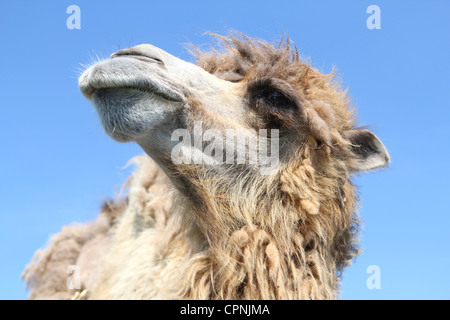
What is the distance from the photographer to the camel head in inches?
135

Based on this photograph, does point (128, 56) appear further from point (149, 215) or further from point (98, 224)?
point (98, 224)

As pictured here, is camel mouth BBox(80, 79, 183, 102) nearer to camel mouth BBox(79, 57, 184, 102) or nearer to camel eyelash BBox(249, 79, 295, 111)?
camel mouth BBox(79, 57, 184, 102)

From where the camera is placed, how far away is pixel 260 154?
3.84m

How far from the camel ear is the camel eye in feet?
1.95

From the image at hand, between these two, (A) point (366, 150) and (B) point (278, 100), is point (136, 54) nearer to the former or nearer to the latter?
(B) point (278, 100)

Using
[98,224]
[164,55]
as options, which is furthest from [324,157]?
[98,224]

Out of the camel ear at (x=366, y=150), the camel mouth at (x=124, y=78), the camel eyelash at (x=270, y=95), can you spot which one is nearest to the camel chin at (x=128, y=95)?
the camel mouth at (x=124, y=78)

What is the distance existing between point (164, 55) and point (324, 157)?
1.40 meters

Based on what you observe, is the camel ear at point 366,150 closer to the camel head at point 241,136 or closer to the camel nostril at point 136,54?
the camel head at point 241,136

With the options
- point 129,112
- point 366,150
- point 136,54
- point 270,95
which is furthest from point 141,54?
point 366,150

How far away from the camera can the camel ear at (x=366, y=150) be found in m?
4.09

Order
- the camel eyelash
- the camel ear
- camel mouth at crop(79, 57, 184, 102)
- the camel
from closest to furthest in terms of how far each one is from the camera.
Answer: camel mouth at crop(79, 57, 184, 102)
the camel
the camel eyelash
the camel ear

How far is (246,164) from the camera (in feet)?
12.5

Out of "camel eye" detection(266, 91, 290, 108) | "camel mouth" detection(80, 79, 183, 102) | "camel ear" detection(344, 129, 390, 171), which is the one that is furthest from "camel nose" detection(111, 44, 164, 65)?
"camel ear" detection(344, 129, 390, 171)
